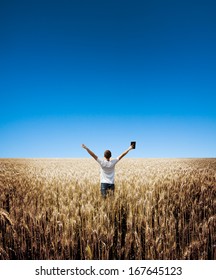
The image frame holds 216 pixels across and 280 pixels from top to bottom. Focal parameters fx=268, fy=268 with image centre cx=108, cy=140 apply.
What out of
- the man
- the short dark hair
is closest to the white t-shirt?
the man

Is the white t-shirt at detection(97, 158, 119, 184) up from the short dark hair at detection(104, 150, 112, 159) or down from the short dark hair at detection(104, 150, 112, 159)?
down

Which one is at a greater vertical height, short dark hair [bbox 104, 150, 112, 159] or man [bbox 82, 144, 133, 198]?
short dark hair [bbox 104, 150, 112, 159]

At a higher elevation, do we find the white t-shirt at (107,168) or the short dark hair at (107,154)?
the short dark hair at (107,154)

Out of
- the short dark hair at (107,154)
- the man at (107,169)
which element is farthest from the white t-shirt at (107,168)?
the short dark hair at (107,154)

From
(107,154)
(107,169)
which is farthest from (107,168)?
(107,154)

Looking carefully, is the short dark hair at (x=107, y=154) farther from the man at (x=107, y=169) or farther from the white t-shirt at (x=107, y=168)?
the white t-shirt at (x=107, y=168)

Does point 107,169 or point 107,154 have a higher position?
point 107,154

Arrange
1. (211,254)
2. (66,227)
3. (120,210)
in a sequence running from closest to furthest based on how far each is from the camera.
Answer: (211,254), (66,227), (120,210)

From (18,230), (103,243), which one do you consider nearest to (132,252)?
(103,243)

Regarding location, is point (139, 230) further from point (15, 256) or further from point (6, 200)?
point (6, 200)

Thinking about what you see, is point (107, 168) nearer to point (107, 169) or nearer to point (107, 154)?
point (107, 169)

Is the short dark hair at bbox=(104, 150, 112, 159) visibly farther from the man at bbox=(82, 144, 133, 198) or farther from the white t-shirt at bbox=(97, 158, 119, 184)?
the white t-shirt at bbox=(97, 158, 119, 184)
